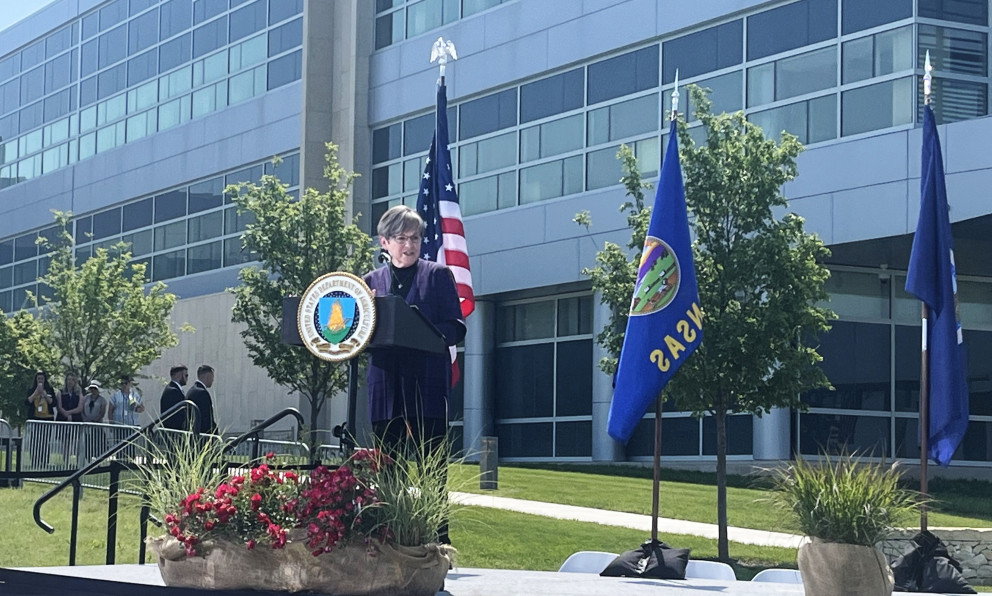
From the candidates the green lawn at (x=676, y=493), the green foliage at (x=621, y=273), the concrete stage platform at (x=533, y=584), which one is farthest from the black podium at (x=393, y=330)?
the green lawn at (x=676, y=493)

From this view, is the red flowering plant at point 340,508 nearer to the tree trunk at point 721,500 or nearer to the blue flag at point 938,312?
the blue flag at point 938,312

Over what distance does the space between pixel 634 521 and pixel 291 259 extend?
10.6 metres

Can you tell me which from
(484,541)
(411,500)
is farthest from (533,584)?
(484,541)

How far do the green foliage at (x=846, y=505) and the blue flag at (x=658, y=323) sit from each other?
9.79 ft

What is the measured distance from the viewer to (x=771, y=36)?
1116 inches

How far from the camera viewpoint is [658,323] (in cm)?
1252

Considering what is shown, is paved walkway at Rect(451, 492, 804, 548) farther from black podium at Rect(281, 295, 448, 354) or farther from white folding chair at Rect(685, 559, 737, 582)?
black podium at Rect(281, 295, 448, 354)

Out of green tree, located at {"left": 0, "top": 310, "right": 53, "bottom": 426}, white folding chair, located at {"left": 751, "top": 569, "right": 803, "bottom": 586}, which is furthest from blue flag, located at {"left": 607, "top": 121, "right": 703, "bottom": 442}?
green tree, located at {"left": 0, "top": 310, "right": 53, "bottom": 426}

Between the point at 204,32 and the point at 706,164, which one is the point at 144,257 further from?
the point at 706,164

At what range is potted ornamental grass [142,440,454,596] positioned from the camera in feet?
26.1

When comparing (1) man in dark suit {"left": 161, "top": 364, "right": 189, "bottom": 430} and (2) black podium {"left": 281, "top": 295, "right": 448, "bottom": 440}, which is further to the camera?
(1) man in dark suit {"left": 161, "top": 364, "right": 189, "bottom": 430}

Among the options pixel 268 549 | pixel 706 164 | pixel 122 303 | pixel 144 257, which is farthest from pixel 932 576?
pixel 144 257

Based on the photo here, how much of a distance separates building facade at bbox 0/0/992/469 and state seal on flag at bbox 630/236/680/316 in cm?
1397

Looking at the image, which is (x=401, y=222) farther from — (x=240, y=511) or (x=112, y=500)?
(x=112, y=500)
